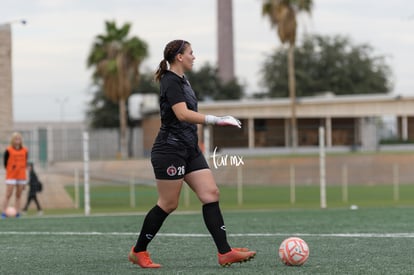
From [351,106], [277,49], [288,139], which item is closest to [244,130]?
[288,139]

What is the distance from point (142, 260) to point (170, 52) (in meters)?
1.84

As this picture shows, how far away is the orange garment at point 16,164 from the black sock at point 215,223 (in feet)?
43.0

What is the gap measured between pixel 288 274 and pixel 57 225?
282 inches

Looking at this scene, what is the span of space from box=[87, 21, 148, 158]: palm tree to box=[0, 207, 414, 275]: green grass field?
136 feet

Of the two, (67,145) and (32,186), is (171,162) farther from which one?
(67,145)

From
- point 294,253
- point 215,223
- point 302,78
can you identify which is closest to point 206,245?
point 215,223

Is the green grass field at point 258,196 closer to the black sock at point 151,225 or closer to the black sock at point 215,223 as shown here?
the black sock at point 151,225

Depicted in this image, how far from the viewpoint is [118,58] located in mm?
55344

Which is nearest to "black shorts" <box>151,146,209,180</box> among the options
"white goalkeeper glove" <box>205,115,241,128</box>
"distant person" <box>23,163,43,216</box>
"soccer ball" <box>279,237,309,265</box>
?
"white goalkeeper glove" <box>205,115,241,128</box>

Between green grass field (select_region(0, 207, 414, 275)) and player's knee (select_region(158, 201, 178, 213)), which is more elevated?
player's knee (select_region(158, 201, 178, 213))

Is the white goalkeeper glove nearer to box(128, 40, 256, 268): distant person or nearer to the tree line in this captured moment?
box(128, 40, 256, 268): distant person

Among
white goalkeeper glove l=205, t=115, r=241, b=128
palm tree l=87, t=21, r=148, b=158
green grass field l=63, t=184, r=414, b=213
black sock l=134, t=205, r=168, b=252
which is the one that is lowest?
green grass field l=63, t=184, r=414, b=213

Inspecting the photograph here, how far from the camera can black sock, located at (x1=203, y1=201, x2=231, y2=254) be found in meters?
7.88

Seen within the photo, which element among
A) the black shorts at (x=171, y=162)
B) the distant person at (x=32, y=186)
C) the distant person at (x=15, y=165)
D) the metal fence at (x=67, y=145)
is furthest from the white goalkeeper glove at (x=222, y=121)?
the metal fence at (x=67, y=145)
